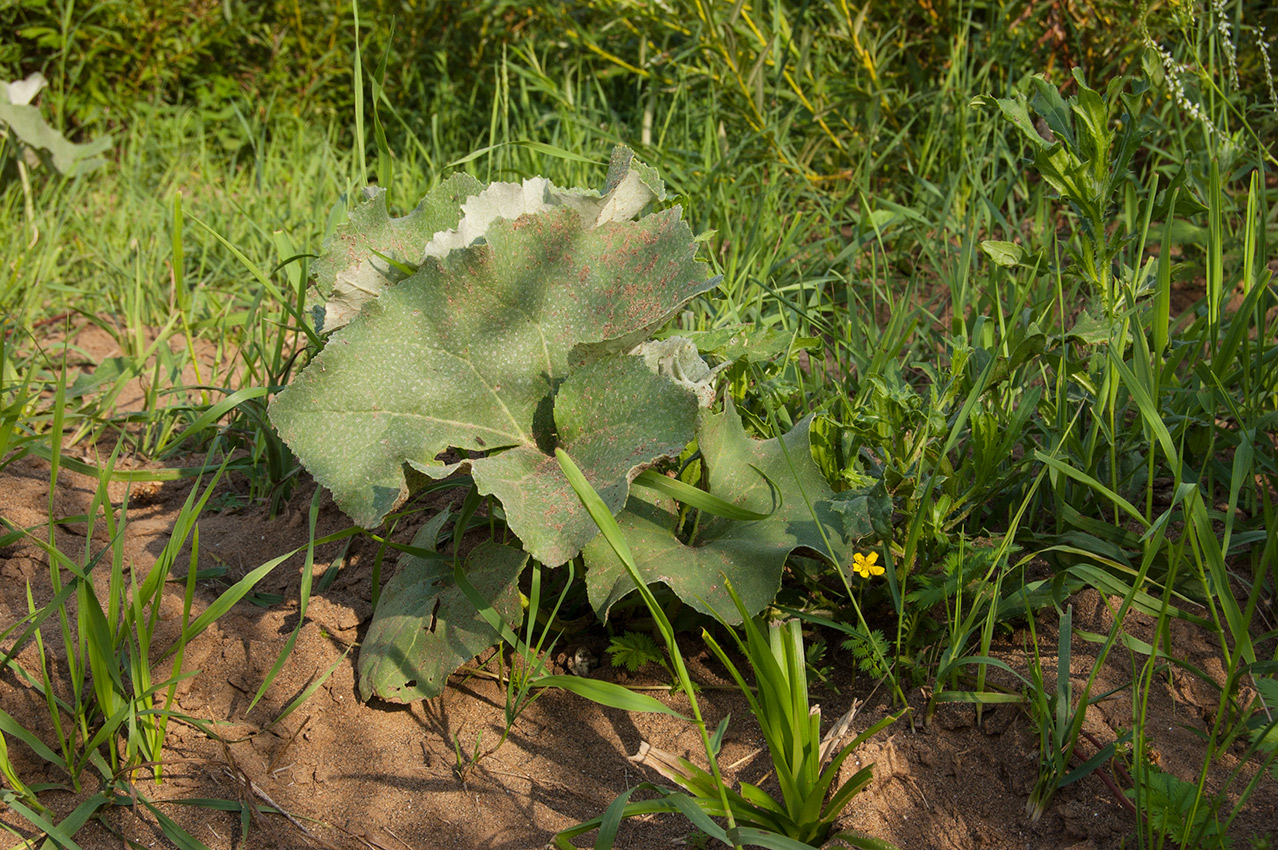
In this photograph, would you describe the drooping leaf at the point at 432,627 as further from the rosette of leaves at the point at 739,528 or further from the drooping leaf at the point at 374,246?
the drooping leaf at the point at 374,246

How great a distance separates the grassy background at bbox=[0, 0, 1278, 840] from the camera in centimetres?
141

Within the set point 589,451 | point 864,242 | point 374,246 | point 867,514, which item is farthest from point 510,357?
point 864,242

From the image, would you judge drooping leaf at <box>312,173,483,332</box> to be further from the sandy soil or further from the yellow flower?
the yellow flower

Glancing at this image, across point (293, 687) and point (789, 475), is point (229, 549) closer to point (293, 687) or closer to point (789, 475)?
point (293, 687)

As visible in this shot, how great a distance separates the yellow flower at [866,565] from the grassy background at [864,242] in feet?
0.14

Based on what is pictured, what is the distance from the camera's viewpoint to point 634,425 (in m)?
1.26

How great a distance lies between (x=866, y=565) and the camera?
1.33 metres

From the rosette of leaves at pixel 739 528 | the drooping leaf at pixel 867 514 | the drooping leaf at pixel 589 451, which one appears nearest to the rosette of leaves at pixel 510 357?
the drooping leaf at pixel 589 451

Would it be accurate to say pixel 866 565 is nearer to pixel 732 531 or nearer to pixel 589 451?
pixel 732 531

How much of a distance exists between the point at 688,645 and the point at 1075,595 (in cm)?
58

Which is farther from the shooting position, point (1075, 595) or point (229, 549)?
point (229, 549)

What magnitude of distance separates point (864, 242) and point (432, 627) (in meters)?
1.64

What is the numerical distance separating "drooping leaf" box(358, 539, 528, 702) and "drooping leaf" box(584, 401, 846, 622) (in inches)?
5.7

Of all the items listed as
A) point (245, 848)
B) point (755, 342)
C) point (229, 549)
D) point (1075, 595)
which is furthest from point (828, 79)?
point (245, 848)
